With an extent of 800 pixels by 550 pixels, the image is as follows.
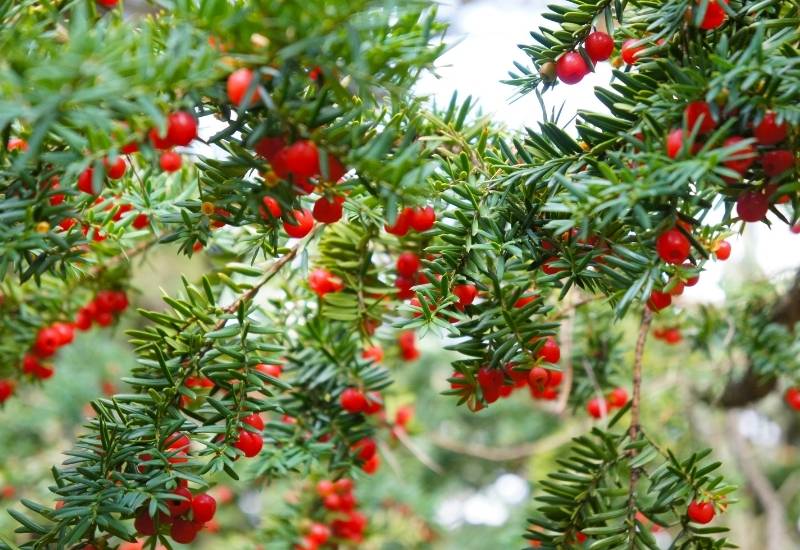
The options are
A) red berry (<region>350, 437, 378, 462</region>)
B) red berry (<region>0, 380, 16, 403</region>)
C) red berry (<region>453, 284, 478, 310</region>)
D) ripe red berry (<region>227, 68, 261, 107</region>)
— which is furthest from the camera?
red berry (<region>0, 380, 16, 403</region>)

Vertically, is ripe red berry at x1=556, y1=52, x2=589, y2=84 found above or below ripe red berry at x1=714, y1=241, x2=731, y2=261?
above

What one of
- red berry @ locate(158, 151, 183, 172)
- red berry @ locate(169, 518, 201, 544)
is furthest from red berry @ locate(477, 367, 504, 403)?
red berry @ locate(158, 151, 183, 172)

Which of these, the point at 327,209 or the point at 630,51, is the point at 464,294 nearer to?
the point at 327,209

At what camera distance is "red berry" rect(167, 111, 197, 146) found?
0.68m

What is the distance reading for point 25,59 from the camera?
60 centimetres

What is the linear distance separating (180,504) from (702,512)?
0.70 m

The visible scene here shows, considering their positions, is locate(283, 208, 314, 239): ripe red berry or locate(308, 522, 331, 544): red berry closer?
locate(283, 208, 314, 239): ripe red berry

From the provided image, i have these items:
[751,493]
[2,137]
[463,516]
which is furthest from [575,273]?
[751,493]

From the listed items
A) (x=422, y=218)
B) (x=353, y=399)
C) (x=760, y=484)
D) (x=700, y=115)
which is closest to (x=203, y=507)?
(x=353, y=399)

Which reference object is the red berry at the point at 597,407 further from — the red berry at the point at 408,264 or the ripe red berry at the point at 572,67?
the ripe red berry at the point at 572,67

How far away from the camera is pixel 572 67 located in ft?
2.93

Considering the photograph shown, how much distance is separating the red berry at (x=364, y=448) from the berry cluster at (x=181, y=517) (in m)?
0.40

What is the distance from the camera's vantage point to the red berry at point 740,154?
2.26 feet

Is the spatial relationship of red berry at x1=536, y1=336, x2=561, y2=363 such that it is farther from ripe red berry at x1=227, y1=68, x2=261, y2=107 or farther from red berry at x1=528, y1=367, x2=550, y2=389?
ripe red berry at x1=227, y1=68, x2=261, y2=107
